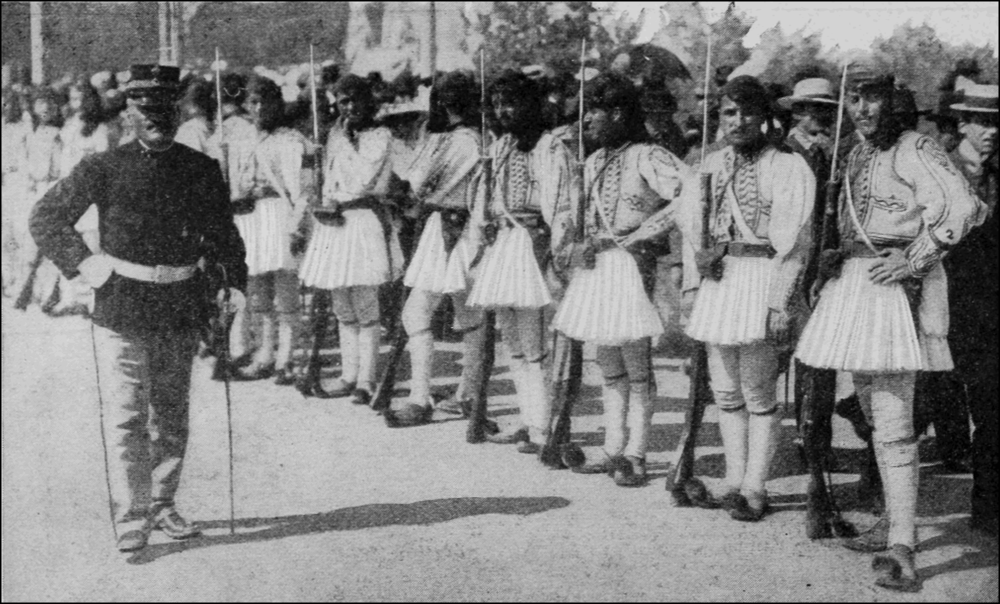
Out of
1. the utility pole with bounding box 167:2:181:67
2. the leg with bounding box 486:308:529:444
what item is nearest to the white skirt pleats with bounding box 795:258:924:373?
the leg with bounding box 486:308:529:444

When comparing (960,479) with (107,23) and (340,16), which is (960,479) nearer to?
(107,23)

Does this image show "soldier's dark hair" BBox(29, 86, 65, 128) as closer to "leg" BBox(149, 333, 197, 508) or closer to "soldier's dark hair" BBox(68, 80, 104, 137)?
"soldier's dark hair" BBox(68, 80, 104, 137)

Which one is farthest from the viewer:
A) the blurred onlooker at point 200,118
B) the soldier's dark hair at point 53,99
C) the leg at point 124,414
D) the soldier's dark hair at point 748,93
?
the soldier's dark hair at point 53,99

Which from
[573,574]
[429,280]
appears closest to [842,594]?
[573,574]

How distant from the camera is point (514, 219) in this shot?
698 cm

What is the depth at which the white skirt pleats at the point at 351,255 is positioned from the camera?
812cm

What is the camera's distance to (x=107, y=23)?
19.3 m

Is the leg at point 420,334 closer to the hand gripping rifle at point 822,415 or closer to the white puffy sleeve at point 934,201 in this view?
the hand gripping rifle at point 822,415

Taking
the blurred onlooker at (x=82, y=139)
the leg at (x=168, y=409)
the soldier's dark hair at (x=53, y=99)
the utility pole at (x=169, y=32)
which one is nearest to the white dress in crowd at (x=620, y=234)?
the leg at (x=168, y=409)

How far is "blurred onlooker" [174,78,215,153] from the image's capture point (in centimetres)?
975

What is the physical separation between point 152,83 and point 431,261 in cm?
295

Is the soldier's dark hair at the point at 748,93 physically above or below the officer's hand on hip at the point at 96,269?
above

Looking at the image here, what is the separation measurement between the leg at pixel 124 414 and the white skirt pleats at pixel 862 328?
312cm

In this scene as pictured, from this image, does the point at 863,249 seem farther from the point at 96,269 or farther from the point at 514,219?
the point at 96,269
